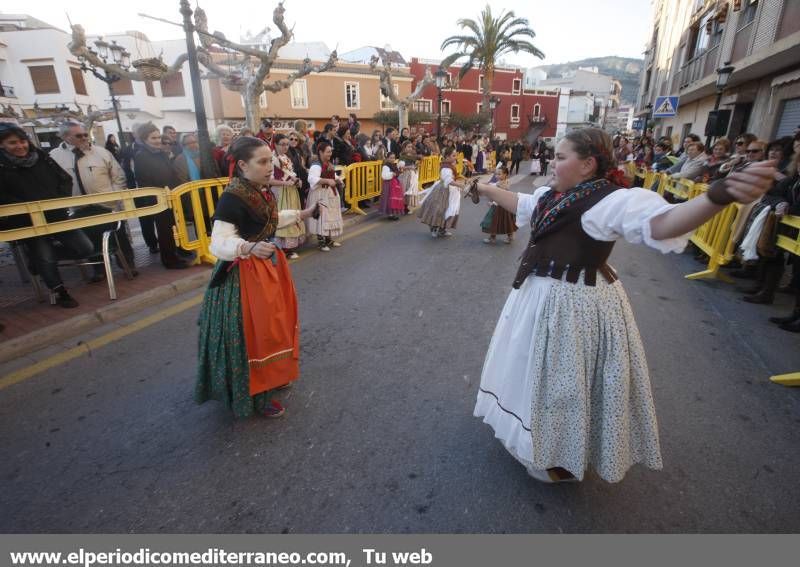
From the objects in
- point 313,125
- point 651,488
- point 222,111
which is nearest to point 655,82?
point 313,125

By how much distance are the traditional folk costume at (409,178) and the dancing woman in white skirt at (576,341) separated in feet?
25.8

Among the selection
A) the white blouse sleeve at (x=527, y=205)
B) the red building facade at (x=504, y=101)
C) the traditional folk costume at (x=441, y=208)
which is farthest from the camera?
the red building facade at (x=504, y=101)

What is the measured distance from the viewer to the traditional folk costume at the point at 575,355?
2023 mm

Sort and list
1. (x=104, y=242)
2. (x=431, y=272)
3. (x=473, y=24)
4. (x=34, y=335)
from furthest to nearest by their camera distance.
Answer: (x=473, y=24) → (x=431, y=272) → (x=104, y=242) → (x=34, y=335)

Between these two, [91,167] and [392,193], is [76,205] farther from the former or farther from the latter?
[392,193]

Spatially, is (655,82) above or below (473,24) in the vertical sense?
below

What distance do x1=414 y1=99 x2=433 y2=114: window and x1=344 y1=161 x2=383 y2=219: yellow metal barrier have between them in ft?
109

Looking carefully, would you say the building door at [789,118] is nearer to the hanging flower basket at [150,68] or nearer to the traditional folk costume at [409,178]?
the traditional folk costume at [409,178]

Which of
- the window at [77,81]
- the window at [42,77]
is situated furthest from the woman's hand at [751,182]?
the window at [42,77]

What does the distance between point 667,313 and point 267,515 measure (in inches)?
177

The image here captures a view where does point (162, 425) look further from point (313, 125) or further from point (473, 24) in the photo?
point (313, 125)

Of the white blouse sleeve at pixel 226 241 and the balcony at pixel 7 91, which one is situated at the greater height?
the balcony at pixel 7 91

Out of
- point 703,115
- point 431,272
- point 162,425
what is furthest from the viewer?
point 703,115
